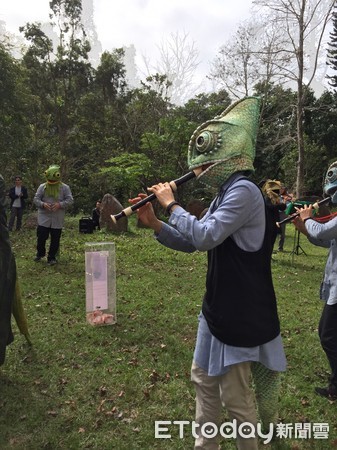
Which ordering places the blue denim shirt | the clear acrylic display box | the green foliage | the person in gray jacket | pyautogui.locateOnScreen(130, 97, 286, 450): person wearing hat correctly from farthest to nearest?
1. the green foliage
2. the person in gray jacket
3. the clear acrylic display box
4. the blue denim shirt
5. pyautogui.locateOnScreen(130, 97, 286, 450): person wearing hat

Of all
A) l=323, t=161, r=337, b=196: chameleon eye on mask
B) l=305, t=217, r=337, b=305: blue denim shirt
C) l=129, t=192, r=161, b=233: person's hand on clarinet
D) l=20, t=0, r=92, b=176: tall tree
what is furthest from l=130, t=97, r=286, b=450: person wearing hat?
l=20, t=0, r=92, b=176: tall tree

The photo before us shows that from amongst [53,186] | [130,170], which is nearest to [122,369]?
[53,186]

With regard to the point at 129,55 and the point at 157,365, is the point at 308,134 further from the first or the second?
the point at 129,55

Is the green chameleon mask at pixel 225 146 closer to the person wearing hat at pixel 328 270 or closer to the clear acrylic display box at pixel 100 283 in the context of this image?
the person wearing hat at pixel 328 270

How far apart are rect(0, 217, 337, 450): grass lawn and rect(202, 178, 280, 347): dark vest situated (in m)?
1.34

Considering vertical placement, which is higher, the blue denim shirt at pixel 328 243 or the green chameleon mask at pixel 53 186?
the green chameleon mask at pixel 53 186

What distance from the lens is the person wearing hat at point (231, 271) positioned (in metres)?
2.12

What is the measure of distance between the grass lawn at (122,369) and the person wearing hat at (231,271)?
3.45 feet

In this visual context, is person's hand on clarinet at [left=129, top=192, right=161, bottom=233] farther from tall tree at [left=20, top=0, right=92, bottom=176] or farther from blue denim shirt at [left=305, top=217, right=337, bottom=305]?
tall tree at [left=20, top=0, right=92, bottom=176]

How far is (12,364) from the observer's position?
4.08 metres

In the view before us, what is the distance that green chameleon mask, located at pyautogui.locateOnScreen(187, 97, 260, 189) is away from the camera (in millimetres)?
2264

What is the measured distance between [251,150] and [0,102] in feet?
40.4

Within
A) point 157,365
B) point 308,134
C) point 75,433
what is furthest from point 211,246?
point 308,134

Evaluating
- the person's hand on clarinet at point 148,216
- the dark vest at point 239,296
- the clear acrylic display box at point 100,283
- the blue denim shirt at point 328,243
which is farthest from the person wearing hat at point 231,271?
the clear acrylic display box at point 100,283
